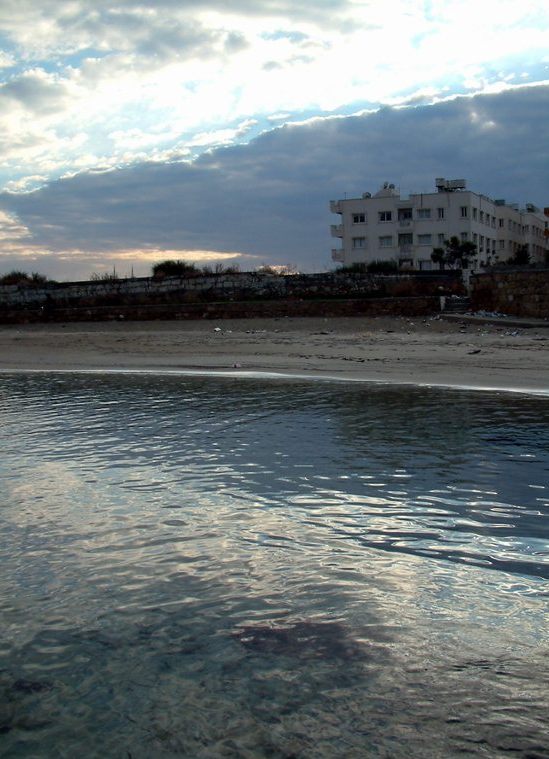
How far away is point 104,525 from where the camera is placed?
4.73m

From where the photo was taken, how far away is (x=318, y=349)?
58.4 feet

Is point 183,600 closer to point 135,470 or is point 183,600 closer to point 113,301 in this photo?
point 135,470

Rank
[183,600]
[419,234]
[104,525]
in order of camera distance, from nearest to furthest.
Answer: [183,600]
[104,525]
[419,234]

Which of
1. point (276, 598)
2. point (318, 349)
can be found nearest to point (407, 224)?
point (318, 349)

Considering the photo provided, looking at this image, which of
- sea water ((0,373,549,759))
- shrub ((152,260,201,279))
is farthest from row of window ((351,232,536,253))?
sea water ((0,373,549,759))

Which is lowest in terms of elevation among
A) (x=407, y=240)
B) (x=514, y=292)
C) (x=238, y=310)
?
(x=238, y=310)

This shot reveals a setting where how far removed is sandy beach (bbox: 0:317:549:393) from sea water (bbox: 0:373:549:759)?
6336mm

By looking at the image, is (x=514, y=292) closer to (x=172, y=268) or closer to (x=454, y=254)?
(x=172, y=268)

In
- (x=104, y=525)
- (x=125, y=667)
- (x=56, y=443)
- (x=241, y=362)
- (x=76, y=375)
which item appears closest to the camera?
(x=125, y=667)

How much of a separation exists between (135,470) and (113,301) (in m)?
23.6

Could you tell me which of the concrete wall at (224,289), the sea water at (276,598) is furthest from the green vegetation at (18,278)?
the sea water at (276,598)

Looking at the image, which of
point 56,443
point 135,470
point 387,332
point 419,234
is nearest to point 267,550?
point 135,470

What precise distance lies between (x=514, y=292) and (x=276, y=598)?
64.0ft

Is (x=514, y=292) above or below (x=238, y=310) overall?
above
